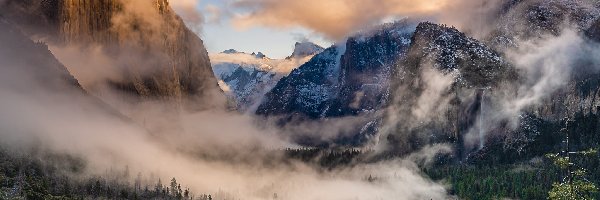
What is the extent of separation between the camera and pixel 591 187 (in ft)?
180

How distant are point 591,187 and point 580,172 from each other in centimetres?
164

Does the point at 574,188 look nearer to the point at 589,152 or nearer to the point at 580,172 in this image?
the point at 580,172

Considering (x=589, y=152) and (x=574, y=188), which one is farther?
(x=574, y=188)

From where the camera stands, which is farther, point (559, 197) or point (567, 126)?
point (559, 197)

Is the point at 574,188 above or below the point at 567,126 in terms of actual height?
below

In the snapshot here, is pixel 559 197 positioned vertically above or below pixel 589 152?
below

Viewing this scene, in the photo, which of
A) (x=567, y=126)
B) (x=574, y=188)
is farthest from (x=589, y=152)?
(x=574, y=188)

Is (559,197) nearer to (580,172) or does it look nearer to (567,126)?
(580,172)

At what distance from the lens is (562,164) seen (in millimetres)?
55312

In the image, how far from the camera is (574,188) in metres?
57.3

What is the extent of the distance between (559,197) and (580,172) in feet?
12.1

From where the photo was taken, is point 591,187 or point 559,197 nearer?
point 591,187

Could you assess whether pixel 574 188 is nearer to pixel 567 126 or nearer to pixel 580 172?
pixel 580 172

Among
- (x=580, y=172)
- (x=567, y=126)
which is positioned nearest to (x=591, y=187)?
(x=580, y=172)
